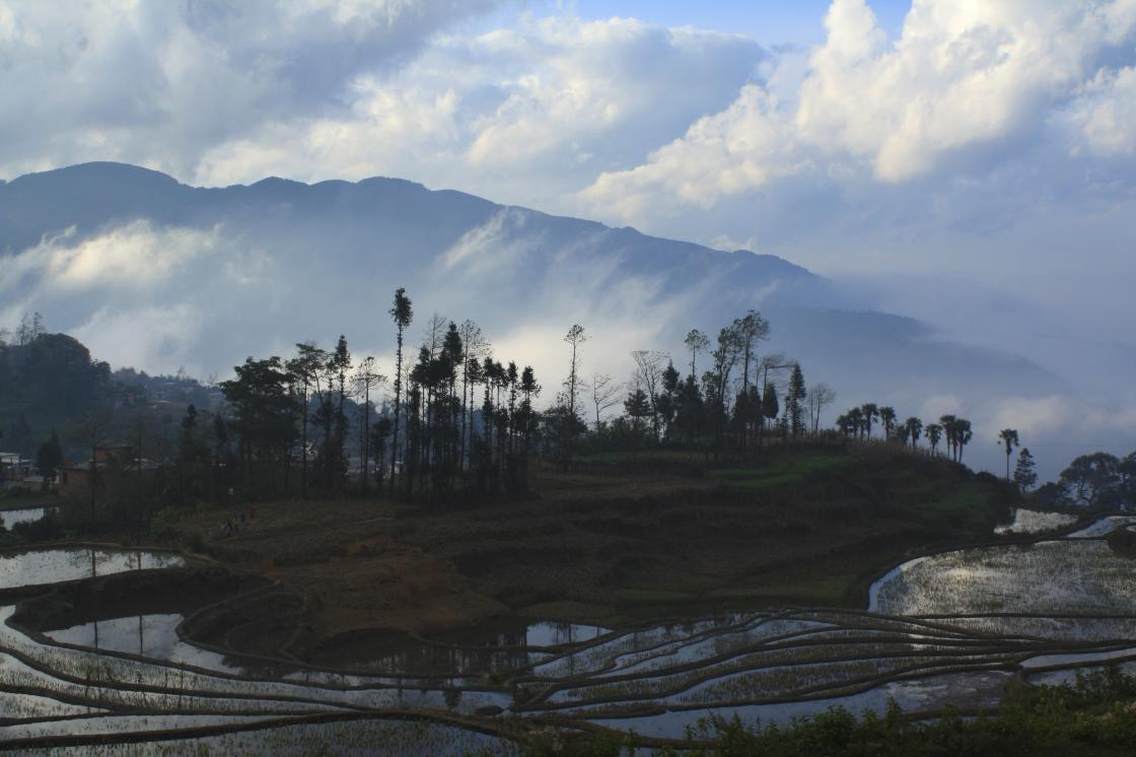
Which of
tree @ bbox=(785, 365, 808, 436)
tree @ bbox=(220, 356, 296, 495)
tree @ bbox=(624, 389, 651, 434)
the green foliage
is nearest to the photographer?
the green foliage

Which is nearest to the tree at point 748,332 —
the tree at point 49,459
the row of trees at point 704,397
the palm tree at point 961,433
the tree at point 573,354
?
the row of trees at point 704,397

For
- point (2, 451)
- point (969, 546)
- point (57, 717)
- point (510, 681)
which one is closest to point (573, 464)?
point (969, 546)

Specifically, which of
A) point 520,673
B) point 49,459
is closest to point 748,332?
point 520,673

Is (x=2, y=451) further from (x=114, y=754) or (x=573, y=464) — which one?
(x=114, y=754)

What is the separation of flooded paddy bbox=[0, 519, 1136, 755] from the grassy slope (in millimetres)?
2847

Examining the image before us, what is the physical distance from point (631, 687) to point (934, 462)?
64514 mm

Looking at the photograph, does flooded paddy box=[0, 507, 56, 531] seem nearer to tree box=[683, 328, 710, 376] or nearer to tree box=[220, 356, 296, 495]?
tree box=[220, 356, 296, 495]

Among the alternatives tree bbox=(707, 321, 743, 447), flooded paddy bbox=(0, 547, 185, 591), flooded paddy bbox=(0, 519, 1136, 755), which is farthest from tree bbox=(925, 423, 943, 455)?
flooded paddy bbox=(0, 547, 185, 591)

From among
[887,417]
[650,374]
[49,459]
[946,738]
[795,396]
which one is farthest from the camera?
[887,417]

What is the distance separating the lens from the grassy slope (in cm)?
3484

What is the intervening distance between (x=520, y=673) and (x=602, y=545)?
18.3 meters

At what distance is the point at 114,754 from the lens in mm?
18312

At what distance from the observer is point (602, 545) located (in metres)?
43.6

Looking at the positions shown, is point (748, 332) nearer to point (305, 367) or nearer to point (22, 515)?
point (305, 367)
